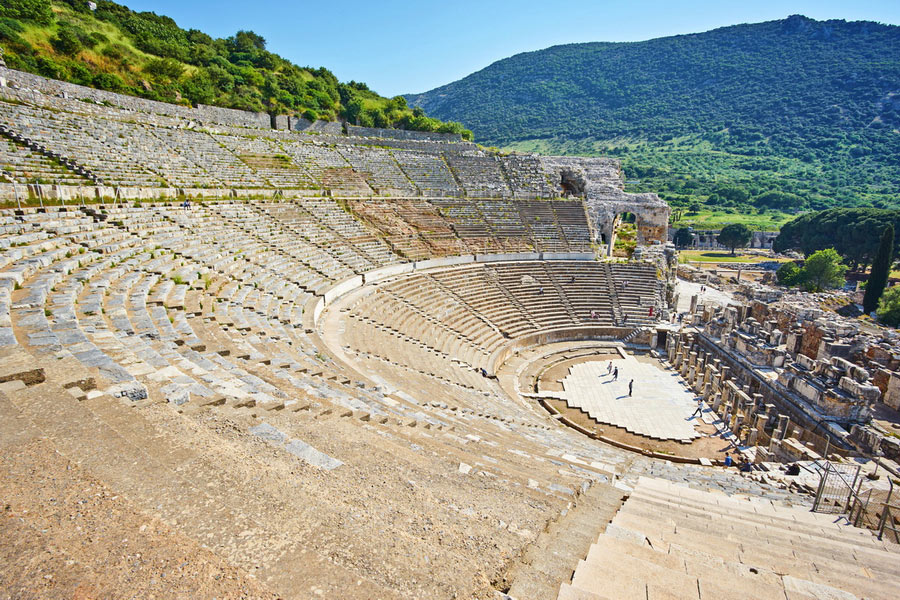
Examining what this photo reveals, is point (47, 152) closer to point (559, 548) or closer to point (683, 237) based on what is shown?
point (559, 548)

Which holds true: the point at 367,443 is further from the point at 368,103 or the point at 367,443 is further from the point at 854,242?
the point at 854,242

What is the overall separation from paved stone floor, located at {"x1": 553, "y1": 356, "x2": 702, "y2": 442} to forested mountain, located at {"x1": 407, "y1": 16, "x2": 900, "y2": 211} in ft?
220

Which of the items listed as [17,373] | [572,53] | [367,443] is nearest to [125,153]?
[17,373]

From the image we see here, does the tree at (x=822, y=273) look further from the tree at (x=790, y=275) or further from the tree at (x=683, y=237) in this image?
the tree at (x=683, y=237)

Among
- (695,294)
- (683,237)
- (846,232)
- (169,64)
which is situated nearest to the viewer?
(695,294)

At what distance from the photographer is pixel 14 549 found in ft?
8.70

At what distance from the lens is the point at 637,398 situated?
1758 cm

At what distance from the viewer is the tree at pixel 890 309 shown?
1080 inches

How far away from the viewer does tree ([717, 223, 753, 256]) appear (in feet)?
189

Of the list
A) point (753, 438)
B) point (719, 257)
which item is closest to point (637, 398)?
point (753, 438)

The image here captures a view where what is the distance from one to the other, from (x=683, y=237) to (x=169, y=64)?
63923mm

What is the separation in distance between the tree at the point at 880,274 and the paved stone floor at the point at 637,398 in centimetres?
2337

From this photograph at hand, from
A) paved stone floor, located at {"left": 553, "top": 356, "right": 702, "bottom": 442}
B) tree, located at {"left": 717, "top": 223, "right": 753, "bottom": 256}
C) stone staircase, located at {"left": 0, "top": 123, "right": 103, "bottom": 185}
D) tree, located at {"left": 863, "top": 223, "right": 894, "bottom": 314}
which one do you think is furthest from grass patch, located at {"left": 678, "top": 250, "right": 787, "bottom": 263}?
stone staircase, located at {"left": 0, "top": 123, "right": 103, "bottom": 185}

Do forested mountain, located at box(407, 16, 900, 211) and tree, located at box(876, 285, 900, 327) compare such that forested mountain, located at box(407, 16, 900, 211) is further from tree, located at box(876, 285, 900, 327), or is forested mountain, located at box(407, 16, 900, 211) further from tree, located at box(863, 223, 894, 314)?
tree, located at box(876, 285, 900, 327)
